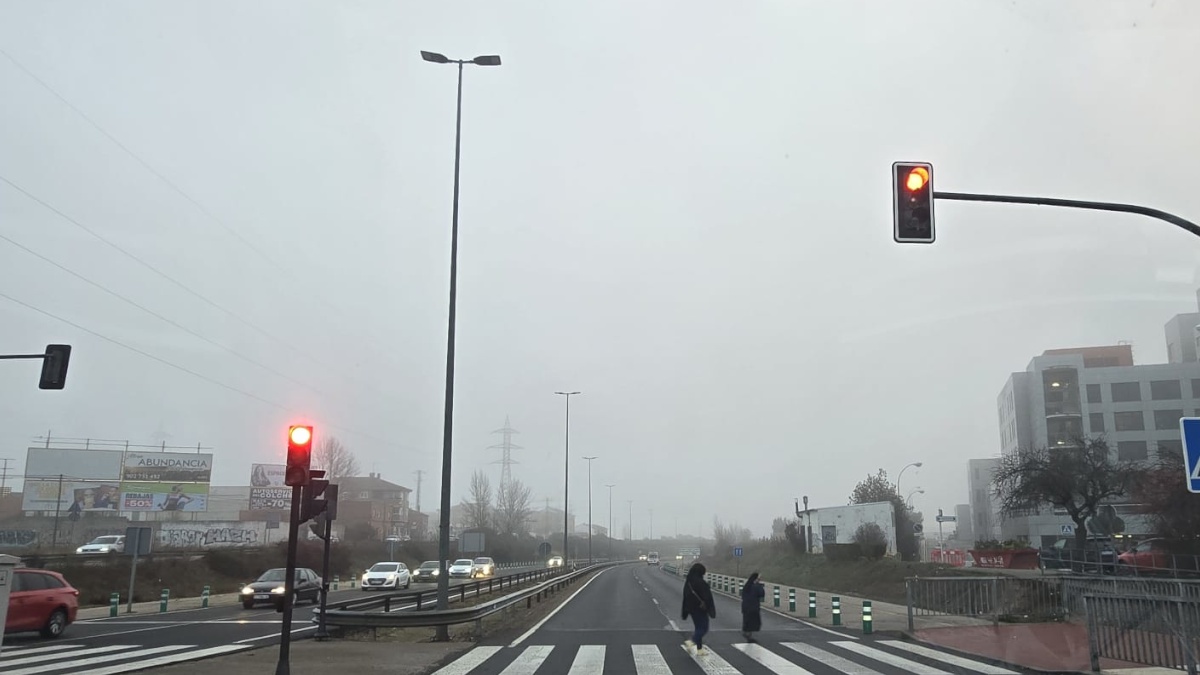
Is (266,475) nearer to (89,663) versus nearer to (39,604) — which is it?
(39,604)

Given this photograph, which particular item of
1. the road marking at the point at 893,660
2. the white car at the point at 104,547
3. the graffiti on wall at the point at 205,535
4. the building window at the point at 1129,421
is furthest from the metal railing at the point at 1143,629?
the building window at the point at 1129,421

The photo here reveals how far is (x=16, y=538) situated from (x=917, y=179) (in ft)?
227

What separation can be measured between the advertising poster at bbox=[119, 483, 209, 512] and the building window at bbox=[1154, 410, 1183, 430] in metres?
86.1

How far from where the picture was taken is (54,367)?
22.2 metres

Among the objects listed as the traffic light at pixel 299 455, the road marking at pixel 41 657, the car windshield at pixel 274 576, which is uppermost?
the traffic light at pixel 299 455

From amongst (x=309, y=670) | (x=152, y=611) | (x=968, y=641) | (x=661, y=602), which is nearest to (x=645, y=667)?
(x=309, y=670)

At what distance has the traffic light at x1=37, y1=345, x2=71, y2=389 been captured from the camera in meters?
22.1

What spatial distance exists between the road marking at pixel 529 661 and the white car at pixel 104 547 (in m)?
36.1

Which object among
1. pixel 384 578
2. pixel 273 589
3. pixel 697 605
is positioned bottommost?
pixel 384 578

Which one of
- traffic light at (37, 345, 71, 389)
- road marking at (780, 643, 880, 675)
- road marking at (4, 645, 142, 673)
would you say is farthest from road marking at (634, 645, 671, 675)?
traffic light at (37, 345, 71, 389)

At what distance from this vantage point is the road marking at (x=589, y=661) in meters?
14.7

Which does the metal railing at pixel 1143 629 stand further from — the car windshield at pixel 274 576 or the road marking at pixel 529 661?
the car windshield at pixel 274 576

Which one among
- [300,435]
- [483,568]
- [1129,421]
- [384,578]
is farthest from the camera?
[1129,421]

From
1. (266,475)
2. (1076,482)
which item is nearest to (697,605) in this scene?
(1076,482)
